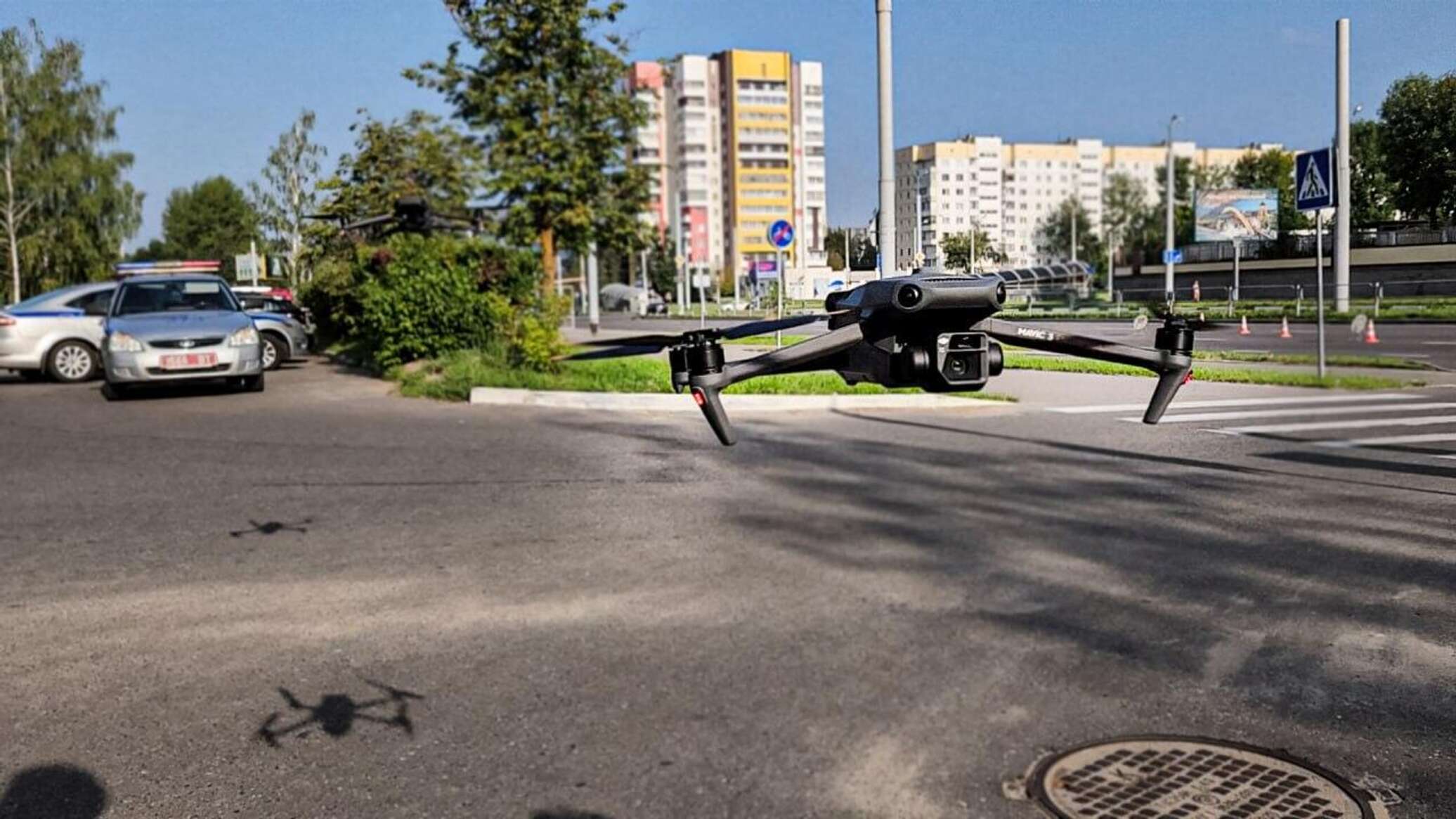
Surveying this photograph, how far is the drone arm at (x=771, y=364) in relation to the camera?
118 cm

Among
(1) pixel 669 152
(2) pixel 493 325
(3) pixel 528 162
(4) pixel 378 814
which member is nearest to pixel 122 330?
(2) pixel 493 325

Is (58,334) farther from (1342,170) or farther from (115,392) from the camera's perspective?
(1342,170)

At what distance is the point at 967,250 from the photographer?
1.58 metres

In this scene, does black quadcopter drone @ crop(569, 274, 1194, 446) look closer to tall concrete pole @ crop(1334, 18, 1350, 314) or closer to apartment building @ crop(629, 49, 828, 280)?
apartment building @ crop(629, 49, 828, 280)

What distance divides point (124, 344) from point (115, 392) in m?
1.69

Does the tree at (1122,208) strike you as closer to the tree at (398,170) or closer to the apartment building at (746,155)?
the apartment building at (746,155)

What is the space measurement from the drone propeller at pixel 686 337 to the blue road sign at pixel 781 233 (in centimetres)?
64

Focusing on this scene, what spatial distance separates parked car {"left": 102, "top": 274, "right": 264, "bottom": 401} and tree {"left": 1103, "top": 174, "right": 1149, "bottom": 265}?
16927 millimetres

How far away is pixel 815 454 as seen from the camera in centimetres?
1174

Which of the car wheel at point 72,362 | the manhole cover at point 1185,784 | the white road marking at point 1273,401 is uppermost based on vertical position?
the white road marking at point 1273,401

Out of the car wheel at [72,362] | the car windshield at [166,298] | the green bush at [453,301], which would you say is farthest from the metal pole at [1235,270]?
the car wheel at [72,362]

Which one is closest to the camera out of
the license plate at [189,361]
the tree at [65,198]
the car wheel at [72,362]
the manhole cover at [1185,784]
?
the manhole cover at [1185,784]

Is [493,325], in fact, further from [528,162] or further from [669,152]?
[669,152]

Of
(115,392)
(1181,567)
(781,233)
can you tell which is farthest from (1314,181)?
(115,392)
